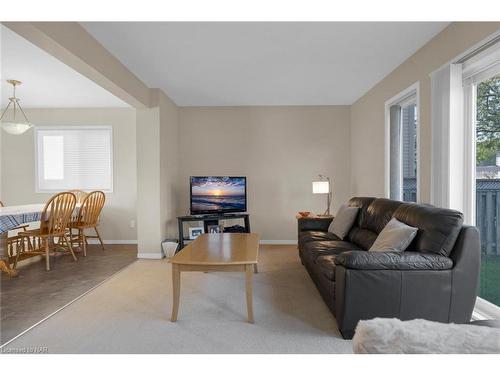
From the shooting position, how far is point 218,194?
5.04m

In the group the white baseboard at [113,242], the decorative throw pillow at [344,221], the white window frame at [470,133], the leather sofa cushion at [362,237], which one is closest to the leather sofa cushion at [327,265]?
the leather sofa cushion at [362,237]

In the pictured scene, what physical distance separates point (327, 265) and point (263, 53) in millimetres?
2294

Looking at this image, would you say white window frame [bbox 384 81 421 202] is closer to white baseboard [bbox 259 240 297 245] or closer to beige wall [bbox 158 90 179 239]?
white baseboard [bbox 259 240 297 245]

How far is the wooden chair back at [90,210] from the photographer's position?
4.77 meters

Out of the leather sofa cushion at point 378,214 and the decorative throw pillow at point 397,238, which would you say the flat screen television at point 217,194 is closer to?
the leather sofa cushion at point 378,214

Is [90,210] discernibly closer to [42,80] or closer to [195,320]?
[42,80]

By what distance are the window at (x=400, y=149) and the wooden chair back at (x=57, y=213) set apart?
4.34 meters

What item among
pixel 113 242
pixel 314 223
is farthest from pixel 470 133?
pixel 113 242

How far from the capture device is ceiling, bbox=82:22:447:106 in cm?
274

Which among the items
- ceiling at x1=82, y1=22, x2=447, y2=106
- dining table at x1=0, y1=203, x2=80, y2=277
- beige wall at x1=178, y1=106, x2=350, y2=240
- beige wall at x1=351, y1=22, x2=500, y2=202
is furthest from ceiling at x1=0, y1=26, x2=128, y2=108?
beige wall at x1=351, y1=22, x2=500, y2=202

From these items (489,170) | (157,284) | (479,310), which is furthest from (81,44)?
(479,310)

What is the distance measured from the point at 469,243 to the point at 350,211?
1676 mm

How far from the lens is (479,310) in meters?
2.53
